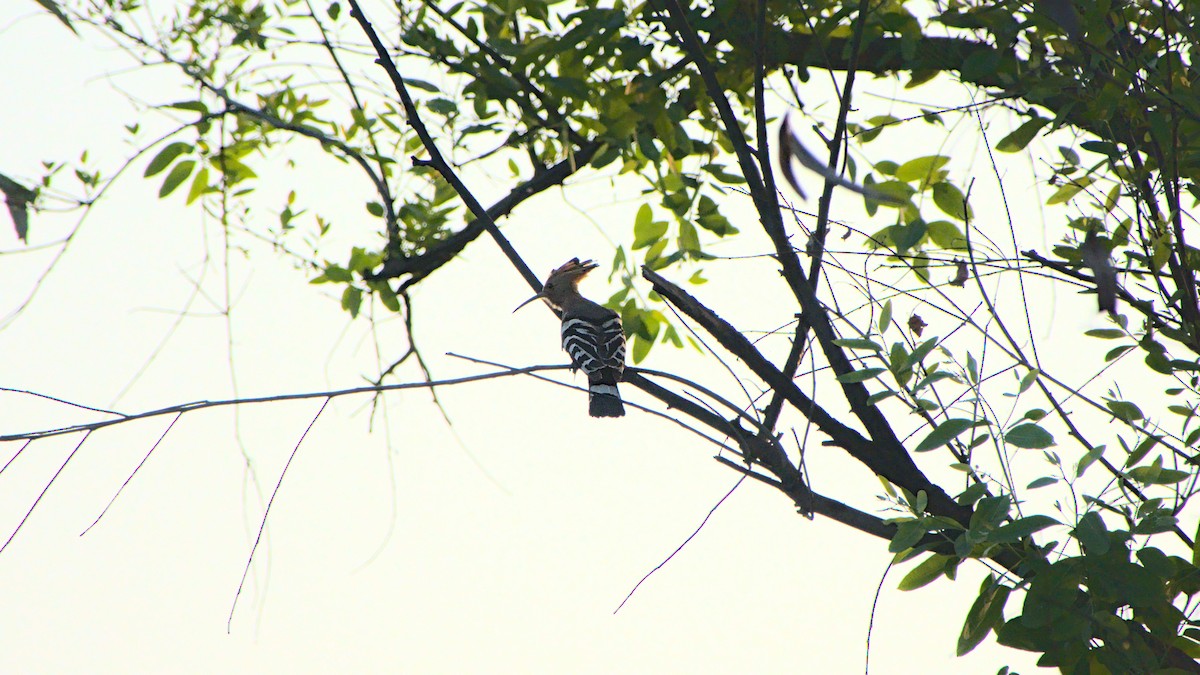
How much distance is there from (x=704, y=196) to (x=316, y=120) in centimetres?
172

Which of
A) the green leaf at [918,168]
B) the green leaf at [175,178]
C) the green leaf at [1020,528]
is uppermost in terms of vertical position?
the green leaf at [175,178]

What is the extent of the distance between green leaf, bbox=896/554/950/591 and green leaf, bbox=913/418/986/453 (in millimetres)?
445

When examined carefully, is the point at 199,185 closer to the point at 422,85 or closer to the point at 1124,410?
the point at 422,85

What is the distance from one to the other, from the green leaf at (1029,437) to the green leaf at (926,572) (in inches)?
17.7

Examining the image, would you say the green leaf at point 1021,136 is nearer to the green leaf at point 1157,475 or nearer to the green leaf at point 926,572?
the green leaf at point 1157,475

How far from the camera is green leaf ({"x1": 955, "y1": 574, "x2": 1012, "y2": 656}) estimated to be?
2906 mm

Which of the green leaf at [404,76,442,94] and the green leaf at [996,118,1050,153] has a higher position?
the green leaf at [404,76,442,94]

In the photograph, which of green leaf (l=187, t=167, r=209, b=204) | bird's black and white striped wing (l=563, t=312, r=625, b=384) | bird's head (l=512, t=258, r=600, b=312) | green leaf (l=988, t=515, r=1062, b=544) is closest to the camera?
green leaf (l=988, t=515, r=1062, b=544)

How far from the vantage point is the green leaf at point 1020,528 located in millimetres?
2627

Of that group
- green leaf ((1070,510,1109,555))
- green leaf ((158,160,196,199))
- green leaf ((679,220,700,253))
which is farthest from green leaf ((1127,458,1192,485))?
green leaf ((158,160,196,199))

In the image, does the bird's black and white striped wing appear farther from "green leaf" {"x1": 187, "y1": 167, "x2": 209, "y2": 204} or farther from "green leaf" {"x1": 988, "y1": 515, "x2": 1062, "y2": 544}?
"green leaf" {"x1": 988, "y1": 515, "x2": 1062, "y2": 544}

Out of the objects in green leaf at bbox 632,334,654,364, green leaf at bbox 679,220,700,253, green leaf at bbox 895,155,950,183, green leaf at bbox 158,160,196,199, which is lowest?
green leaf at bbox 895,155,950,183

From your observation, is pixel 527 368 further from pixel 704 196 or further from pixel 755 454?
pixel 704 196

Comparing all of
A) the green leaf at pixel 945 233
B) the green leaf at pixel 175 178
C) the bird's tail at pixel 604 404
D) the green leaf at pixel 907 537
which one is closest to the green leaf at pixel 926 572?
the green leaf at pixel 907 537
